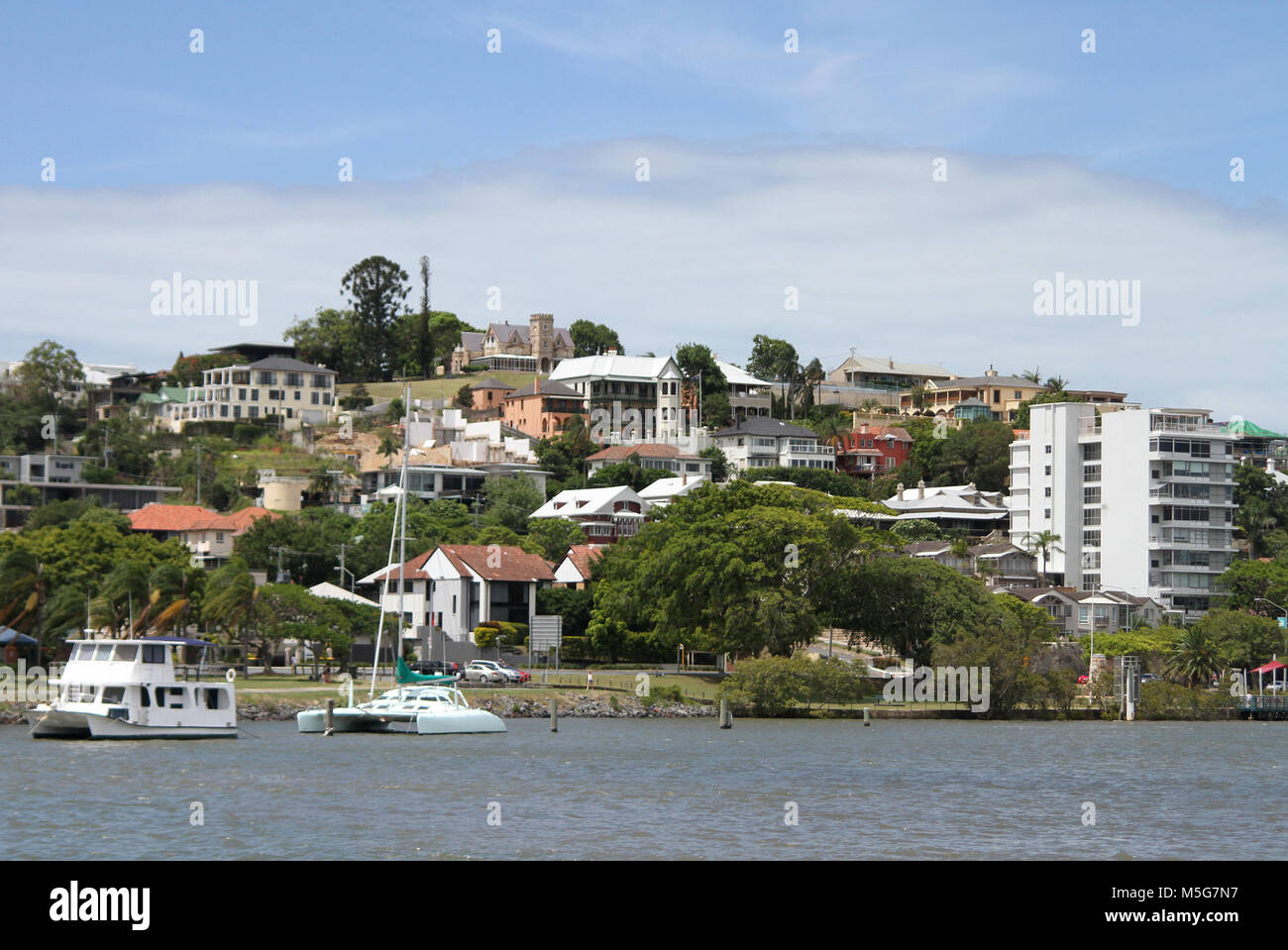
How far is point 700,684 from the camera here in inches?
3684

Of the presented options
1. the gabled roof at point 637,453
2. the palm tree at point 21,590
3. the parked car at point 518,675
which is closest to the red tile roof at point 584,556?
the parked car at point 518,675

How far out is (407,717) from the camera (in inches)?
2702

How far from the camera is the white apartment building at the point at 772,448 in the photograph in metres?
190

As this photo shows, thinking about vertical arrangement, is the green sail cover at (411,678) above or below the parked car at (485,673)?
above

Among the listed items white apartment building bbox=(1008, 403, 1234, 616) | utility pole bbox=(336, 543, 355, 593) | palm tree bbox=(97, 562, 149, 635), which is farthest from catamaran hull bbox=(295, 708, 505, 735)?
white apartment building bbox=(1008, 403, 1234, 616)

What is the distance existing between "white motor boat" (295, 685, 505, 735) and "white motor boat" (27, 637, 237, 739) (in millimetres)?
4480

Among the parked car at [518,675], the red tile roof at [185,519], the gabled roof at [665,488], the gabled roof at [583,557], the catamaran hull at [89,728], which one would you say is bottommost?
the parked car at [518,675]

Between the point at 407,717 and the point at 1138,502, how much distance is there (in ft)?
321

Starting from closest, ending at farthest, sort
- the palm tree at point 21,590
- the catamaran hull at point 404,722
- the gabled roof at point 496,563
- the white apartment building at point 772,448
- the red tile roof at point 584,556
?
the catamaran hull at point 404,722
the palm tree at point 21,590
the gabled roof at point 496,563
the red tile roof at point 584,556
the white apartment building at point 772,448

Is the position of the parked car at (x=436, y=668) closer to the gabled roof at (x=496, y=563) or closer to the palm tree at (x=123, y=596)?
the gabled roof at (x=496, y=563)

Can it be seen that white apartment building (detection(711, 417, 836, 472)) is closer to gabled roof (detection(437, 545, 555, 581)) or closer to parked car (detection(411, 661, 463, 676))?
gabled roof (detection(437, 545, 555, 581))

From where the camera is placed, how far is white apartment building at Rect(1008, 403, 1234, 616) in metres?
146

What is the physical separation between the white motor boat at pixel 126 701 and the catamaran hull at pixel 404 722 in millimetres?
4019
